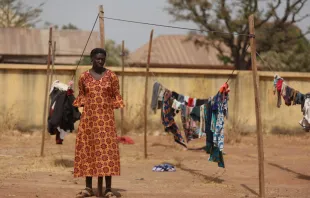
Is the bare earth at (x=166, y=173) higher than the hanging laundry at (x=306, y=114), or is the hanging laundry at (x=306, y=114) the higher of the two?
the hanging laundry at (x=306, y=114)

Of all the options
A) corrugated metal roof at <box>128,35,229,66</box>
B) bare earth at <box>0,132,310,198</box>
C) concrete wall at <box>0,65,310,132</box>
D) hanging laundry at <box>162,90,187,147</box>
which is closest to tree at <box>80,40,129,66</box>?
corrugated metal roof at <box>128,35,229,66</box>

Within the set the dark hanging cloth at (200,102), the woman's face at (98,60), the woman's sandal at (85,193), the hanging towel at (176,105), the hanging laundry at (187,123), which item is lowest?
the woman's sandal at (85,193)

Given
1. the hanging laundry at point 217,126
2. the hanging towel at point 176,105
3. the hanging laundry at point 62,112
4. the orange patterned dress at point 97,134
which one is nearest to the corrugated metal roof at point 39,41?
the hanging towel at point 176,105

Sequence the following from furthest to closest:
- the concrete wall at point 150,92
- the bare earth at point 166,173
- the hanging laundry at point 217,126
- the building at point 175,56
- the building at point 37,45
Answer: the building at point 175,56 < the building at point 37,45 < the concrete wall at point 150,92 < the hanging laundry at point 217,126 < the bare earth at point 166,173

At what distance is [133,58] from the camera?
3669 cm

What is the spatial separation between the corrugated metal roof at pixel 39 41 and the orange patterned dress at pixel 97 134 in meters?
14.9

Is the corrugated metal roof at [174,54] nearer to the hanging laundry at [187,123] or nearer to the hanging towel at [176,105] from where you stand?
the hanging towel at [176,105]

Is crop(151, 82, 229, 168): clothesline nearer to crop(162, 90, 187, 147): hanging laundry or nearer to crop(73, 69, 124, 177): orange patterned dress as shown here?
crop(162, 90, 187, 147): hanging laundry

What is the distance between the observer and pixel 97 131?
768 centimetres

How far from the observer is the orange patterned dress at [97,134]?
766cm

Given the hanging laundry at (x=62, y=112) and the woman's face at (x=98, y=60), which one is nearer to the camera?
the woman's face at (x=98, y=60)

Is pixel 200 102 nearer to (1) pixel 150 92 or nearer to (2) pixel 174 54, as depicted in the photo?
(1) pixel 150 92

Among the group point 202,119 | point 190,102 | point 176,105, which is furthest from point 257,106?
point 176,105

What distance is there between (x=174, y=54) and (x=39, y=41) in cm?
1342
